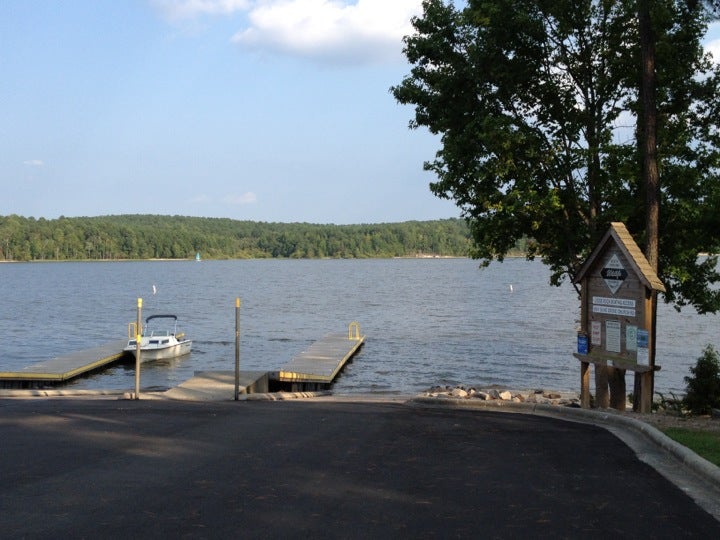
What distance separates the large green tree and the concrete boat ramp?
7.94 m

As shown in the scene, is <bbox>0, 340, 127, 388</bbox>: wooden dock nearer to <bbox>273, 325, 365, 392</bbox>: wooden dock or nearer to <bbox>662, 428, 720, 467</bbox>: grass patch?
<bbox>273, 325, 365, 392</bbox>: wooden dock

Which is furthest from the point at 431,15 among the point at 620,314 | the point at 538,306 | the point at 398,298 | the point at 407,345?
the point at 398,298

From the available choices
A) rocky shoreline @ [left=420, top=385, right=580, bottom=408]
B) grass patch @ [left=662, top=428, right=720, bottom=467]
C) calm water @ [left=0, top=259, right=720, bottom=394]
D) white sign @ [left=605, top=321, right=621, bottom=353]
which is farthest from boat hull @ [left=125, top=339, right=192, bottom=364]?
grass patch @ [left=662, top=428, right=720, bottom=467]

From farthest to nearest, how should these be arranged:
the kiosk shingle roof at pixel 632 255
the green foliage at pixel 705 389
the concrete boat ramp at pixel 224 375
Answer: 1. the concrete boat ramp at pixel 224 375
2. the green foliage at pixel 705 389
3. the kiosk shingle roof at pixel 632 255

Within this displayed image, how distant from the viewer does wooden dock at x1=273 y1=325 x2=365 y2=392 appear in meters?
26.9

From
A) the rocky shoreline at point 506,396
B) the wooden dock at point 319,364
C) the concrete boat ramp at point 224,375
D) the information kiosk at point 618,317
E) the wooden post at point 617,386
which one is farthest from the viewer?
the wooden dock at point 319,364

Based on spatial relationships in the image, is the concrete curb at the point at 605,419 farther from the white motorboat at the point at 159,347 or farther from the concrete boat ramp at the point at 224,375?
the white motorboat at the point at 159,347

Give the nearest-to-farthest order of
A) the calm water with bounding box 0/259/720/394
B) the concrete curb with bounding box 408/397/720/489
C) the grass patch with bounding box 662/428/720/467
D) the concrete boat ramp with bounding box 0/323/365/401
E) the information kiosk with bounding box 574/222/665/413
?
the concrete curb with bounding box 408/397/720/489, the grass patch with bounding box 662/428/720/467, the information kiosk with bounding box 574/222/665/413, the concrete boat ramp with bounding box 0/323/365/401, the calm water with bounding box 0/259/720/394

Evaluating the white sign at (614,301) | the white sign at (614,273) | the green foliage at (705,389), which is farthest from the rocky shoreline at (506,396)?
the white sign at (614,273)

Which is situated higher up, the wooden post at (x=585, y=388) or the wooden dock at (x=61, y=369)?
the wooden post at (x=585, y=388)

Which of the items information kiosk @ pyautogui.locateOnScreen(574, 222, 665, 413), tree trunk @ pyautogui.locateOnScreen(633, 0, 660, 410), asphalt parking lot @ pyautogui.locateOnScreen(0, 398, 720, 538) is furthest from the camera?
tree trunk @ pyautogui.locateOnScreen(633, 0, 660, 410)

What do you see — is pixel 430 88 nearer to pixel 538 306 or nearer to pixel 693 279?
pixel 693 279

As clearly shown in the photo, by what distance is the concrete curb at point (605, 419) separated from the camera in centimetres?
800

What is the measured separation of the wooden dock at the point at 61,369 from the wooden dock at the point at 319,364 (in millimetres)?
8836
